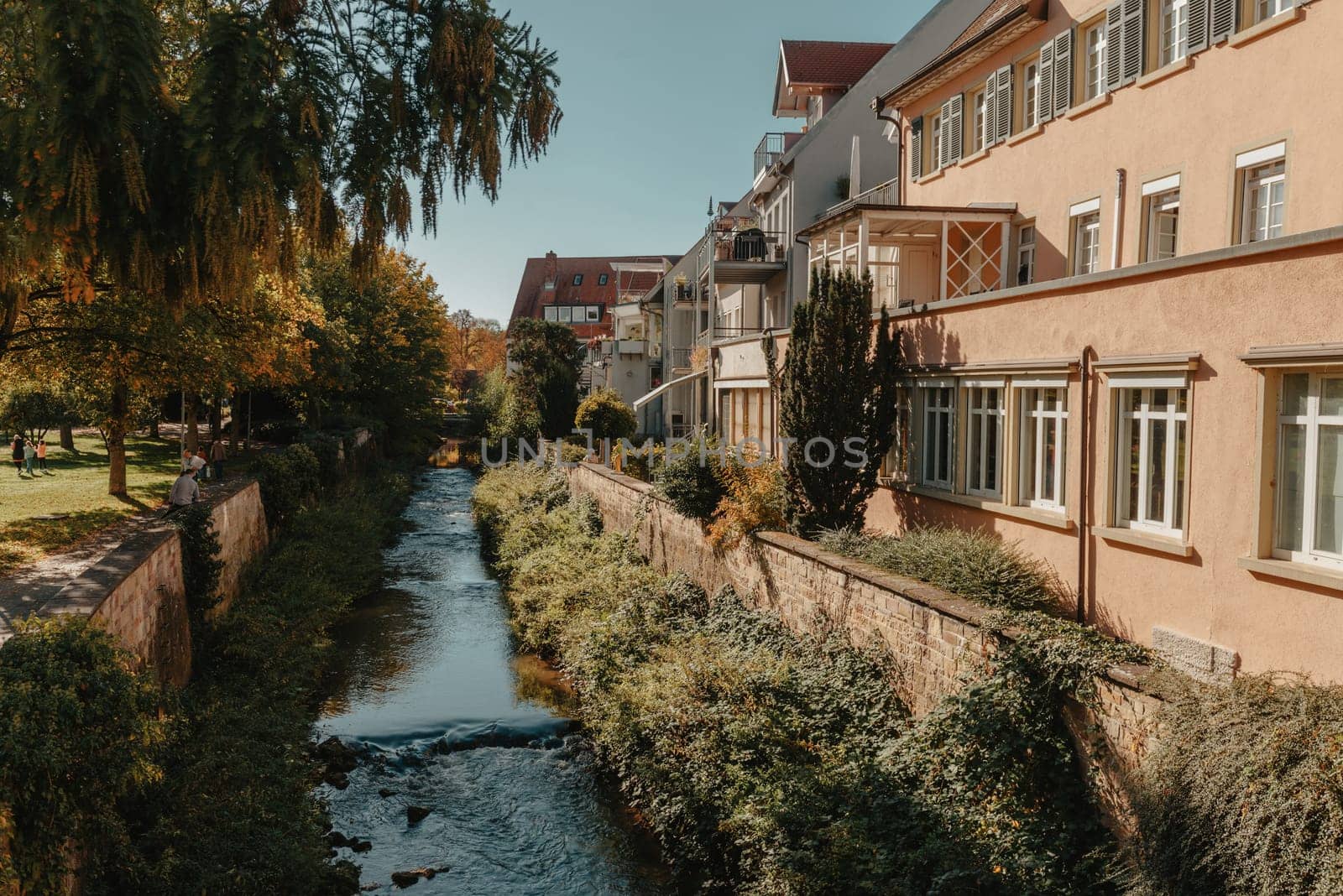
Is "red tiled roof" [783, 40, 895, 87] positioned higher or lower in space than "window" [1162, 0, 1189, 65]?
higher

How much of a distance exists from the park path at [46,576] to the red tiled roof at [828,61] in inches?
899

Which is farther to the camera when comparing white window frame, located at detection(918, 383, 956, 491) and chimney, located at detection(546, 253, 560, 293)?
chimney, located at detection(546, 253, 560, 293)

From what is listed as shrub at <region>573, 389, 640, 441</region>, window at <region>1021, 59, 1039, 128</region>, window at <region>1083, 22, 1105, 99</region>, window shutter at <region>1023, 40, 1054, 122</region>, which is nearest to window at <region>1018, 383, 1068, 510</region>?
window at <region>1083, 22, 1105, 99</region>

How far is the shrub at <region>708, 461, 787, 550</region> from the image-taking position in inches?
543

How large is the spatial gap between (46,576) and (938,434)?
11.9 meters

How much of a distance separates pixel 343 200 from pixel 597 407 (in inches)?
1027

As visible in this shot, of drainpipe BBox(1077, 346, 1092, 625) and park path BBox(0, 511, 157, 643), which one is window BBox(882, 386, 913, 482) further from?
park path BBox(0, 511, 157, 643)

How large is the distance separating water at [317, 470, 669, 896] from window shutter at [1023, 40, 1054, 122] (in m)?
11.8

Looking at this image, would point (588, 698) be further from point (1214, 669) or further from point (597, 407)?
point (597, 407)

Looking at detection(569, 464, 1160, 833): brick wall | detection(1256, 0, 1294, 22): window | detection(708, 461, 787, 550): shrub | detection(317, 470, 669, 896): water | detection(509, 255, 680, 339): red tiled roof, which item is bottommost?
detection(317, 470, 669, 896): water

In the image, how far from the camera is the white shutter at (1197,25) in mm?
11789

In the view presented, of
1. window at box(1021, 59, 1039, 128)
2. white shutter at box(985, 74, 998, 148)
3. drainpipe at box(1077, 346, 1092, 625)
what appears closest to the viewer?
drainpipe at box(1077, 346, 1092, 625)

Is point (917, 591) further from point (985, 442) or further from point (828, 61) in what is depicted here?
point (828, 61)

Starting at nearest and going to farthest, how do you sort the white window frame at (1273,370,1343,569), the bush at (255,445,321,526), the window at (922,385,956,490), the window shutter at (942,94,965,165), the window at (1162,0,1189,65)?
the white window frame at (1273,370,1343,569), the window at (1162,0,1189,65), the window at (922,385,956,490), the window shutter at (942,94,965,165), the bush at (255,445,321,526)
